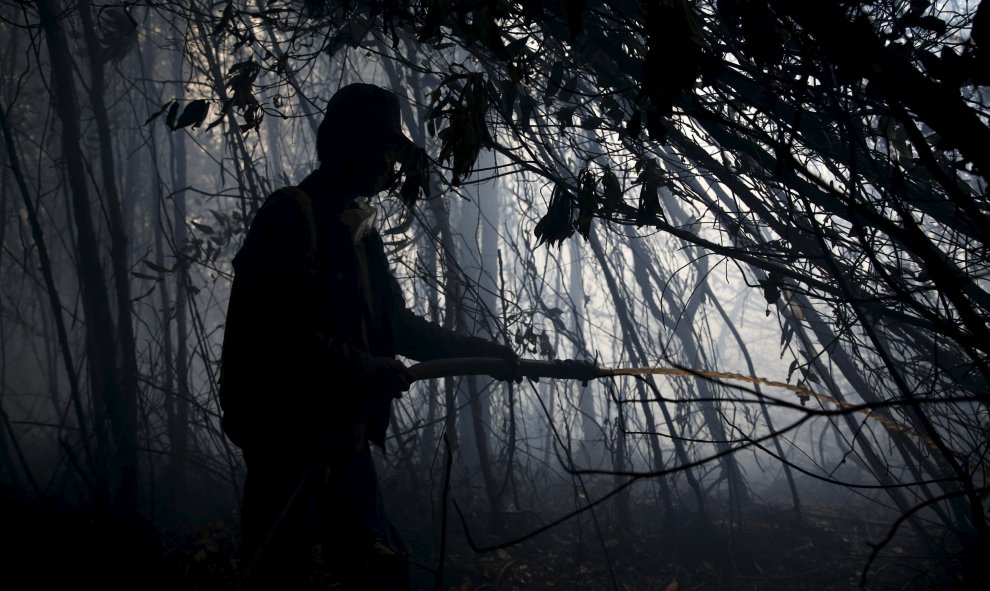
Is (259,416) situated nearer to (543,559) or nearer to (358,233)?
(358,233)

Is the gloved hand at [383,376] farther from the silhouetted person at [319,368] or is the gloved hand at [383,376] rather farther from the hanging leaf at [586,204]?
the hanging leaf at [586,204]

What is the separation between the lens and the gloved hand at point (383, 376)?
168cm

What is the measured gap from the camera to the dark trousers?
5.50 feet

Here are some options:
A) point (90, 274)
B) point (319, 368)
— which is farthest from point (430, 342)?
point (90, 274)

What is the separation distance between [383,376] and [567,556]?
3.31 meters

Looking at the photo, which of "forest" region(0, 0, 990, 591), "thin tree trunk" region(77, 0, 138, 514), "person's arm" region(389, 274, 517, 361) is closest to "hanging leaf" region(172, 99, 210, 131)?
"forest" region(0, 0, 990, 591)

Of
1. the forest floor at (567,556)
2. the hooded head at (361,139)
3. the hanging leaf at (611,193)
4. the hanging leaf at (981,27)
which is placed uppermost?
the hooded head at (361,139)

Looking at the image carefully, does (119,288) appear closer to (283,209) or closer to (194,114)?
(194,114)

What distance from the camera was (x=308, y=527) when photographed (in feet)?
5.66

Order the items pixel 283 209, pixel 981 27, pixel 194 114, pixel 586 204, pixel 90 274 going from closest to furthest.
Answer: pixel 981 27, pixel 283 209, pixel 586 204, pixel 194 114, pixel 90 274

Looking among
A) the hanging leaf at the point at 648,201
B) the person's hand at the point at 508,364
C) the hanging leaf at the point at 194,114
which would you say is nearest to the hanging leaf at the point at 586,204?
the hanging leaf at the point at 648,201

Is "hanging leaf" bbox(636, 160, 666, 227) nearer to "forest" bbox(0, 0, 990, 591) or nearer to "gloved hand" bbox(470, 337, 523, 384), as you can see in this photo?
"forest" bbox(0, 0, 990, 591)

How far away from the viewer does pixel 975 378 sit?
230 cm

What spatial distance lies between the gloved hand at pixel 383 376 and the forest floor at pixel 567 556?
Answer: 923 millimetres
